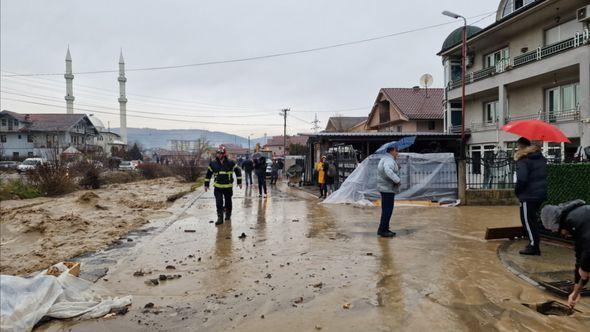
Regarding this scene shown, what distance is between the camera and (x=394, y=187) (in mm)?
8273

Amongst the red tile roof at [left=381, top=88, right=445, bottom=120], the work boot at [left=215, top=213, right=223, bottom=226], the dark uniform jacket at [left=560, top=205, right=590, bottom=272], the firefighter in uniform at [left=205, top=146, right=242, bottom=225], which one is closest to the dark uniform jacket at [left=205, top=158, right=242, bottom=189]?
the firefighter in uniform at [left=205, top=146, right=242, bottom=225]

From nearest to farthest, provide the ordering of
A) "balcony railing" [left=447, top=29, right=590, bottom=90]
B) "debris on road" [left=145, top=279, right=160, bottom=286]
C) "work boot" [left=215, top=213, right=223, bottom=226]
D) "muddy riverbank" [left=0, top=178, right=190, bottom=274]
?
1. "debris on road" [left=145, top=279, right=160, bottom=286]
2. "muddy riverbank" [left=0, top=178, right=190, bottom=274]
3. "work boot" [left=215, top=213, right=223, bottom=226]
4. "balcony railing" [left=447, top=29, right=590, bottom=90]

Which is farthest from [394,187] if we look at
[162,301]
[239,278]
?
[162,301]

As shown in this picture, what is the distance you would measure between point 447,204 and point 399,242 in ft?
21.4

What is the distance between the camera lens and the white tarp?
153 inches

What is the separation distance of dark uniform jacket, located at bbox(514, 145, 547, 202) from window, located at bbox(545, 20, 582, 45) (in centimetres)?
1707

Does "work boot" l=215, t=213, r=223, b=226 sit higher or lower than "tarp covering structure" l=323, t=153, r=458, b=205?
lower

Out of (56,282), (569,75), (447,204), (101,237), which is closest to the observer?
(56,282)

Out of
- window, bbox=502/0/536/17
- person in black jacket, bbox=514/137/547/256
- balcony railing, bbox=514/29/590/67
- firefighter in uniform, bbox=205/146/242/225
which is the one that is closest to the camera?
person in black jacket, bbox=514/137/547/256

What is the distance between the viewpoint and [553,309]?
4379mm

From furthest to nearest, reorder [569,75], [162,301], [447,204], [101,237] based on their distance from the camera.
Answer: [569,75] → [447,204] → [101,237] → [162,301]

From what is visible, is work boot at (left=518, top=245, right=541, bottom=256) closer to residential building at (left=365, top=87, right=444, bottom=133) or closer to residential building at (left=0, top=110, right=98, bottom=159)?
residential building at (left=365, top=87, right=444, bottom=133)

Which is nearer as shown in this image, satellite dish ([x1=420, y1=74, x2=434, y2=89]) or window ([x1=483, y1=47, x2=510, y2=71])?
window ([x1=483, y1=47, x2=510, y2=71])

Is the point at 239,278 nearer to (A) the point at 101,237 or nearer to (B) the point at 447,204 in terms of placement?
(A) the point at 101,237
